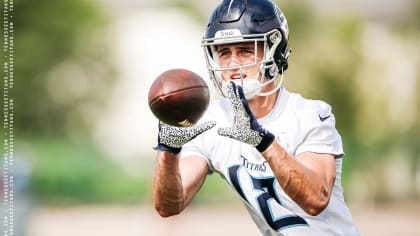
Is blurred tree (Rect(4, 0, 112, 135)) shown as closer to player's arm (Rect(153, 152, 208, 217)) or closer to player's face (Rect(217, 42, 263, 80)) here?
player's arm (Rect(153, 152, 208, 217))

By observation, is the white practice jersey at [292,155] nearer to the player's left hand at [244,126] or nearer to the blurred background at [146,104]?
the player's left hand at [244,126]

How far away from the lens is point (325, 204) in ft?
14.5

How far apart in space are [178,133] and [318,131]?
778mm

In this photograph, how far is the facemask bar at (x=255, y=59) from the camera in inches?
183

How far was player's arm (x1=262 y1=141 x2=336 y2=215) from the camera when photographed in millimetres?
4227

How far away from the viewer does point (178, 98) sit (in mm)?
4297

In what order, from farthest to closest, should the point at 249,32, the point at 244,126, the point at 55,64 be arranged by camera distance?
the point at 55,64 → the point at 249,32 → the point at 244,126

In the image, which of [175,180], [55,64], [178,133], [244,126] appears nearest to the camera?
[244,126]

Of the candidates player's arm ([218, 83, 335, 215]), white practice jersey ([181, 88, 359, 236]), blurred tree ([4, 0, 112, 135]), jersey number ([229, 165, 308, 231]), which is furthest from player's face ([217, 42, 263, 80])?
blurred tree ([4, 0, 112, 135])

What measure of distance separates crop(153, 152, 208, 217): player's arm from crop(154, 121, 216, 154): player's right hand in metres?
0.10

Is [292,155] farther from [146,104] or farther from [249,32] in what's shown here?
[146,104]

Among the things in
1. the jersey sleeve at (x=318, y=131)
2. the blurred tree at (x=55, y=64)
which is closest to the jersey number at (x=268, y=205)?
the jersey sleeve at (x=318, y=131)

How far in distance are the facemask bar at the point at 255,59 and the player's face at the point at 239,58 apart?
→ 2 cm

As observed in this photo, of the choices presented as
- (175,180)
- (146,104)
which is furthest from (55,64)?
(175,180)
